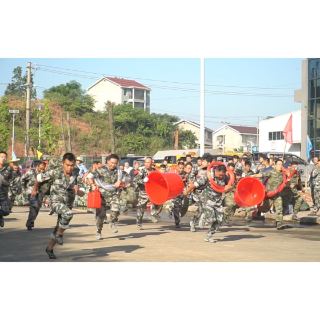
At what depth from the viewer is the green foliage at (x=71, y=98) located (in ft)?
257

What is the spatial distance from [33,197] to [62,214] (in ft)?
15.4

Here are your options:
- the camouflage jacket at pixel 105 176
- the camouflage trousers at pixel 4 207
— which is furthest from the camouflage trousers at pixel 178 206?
the camouflage trousers at pixel 4 207

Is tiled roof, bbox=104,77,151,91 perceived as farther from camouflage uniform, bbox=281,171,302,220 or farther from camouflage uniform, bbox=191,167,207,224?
camouflage uniform, bbox=191,167,207,224

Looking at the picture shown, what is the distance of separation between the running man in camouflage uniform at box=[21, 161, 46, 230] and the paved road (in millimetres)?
283

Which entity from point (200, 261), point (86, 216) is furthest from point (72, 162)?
point (86, 216)

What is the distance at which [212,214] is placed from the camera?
12219 millimetres

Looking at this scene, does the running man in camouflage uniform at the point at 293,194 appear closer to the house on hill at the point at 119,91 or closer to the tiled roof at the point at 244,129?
the house on hill at the point at 119,91

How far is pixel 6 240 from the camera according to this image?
38.8ft

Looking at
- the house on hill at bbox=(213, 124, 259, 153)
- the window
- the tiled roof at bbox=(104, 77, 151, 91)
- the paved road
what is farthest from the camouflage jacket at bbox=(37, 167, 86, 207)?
the house on hill at bbox=(213, 124, 259, 153)

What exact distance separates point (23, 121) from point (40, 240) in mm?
58023

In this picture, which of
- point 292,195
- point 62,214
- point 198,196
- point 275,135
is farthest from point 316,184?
point 275,135

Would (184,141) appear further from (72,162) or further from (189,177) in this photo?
(72,162)

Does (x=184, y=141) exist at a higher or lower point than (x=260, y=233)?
higher

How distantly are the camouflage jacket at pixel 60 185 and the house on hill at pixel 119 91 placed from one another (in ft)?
276
